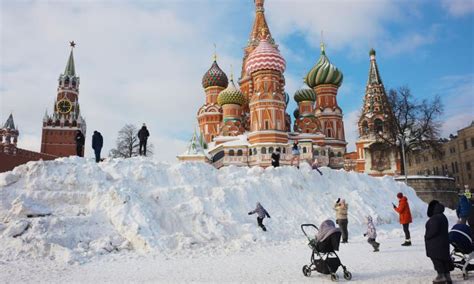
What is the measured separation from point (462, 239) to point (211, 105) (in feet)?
150

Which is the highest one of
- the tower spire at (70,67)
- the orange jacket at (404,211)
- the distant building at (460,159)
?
the tower spire at (70,67)

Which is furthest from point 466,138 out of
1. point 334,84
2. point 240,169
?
point 240,169

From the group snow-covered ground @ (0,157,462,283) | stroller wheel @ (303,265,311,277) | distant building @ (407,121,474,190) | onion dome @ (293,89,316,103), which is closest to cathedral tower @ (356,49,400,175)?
distant building @ (407,121,474,190)

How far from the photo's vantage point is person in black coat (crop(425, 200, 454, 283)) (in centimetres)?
579

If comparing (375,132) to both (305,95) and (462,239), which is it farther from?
(462,239)

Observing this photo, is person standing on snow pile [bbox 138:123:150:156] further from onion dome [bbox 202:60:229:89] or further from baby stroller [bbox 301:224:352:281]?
onion dome [bbox 202:60:229:89]

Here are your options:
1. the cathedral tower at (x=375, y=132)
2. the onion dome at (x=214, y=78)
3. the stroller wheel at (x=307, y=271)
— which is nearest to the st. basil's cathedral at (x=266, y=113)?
the onion dome at (x=214, y=78)

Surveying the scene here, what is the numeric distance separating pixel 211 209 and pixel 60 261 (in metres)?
5.40

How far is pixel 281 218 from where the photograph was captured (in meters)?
13.6

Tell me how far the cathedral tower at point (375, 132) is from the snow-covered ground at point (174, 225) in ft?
59.6

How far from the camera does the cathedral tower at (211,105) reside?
50.7 meters

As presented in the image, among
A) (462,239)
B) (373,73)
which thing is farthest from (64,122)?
(462,239)

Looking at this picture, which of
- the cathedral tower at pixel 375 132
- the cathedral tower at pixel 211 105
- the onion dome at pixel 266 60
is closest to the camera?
the cathedral tower at pixel 375 132

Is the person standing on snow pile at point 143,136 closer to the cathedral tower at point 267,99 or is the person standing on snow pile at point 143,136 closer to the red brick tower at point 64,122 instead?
the cathedral tower at point 267,99
